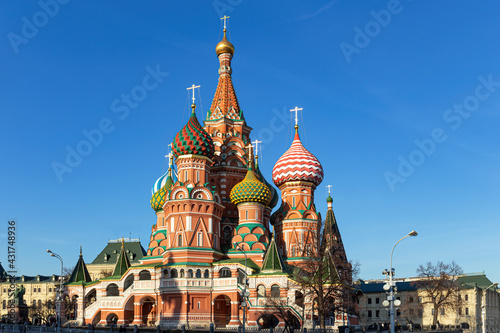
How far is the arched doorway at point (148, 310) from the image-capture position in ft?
177

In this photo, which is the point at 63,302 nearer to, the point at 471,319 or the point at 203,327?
the point at 203,327

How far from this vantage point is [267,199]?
56625 mm

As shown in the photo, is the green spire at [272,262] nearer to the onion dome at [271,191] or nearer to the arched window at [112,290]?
the onion dome at [271,191]

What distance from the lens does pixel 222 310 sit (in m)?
52.9

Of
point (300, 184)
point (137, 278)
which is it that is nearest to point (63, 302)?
point (137, 278)

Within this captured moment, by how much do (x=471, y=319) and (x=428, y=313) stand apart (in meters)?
5.40

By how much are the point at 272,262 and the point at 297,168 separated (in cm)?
1331

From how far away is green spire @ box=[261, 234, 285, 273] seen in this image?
49219 mm

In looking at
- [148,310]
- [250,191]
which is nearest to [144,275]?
[148,310]

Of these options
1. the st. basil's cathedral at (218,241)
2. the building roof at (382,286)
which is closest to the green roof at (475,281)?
the building roof at (382,286)

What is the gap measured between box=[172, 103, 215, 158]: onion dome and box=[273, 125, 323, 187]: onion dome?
852cm

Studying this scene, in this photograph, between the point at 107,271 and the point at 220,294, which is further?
the point at 107,271

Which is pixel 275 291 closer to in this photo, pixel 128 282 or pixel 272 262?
pixel 272 262

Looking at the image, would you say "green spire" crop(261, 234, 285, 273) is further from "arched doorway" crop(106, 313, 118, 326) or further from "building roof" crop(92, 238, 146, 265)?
"building roof" crop(92, 238, 146, 265)
